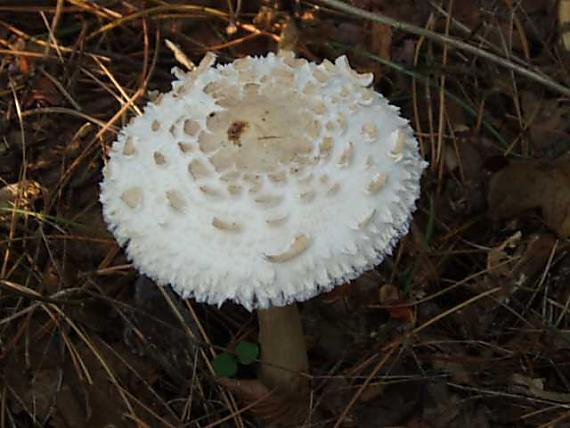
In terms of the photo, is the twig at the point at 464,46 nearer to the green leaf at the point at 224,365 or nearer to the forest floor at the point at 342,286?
the forest floor at the point at 342,286

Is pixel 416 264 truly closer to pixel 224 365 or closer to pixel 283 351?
pixel 283 351

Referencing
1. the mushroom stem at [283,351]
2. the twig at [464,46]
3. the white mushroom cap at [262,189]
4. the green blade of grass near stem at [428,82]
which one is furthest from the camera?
the green blade of grass near stem at [428,82]

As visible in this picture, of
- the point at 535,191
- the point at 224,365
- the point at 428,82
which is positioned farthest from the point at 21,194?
the point at 535,191

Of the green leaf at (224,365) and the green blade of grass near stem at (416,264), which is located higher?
the green blade of grass near stem at (416,264)

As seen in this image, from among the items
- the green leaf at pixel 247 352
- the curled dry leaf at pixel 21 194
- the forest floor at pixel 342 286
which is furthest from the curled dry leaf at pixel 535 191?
the curled dry leaf at pixel 21 194

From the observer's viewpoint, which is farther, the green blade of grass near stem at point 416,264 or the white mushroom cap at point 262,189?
the green blade of grass near stem at point 416,264

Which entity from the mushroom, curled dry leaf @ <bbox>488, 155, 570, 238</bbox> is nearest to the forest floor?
curled dry leaf @ <bbox>488, 155, 570, 238</bbox>

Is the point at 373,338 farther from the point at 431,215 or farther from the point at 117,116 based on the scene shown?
the point at 117,116
